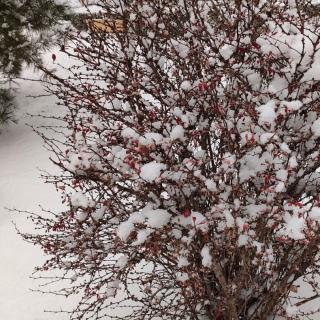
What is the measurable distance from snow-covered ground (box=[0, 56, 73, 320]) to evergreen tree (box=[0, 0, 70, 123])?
950 millimetres

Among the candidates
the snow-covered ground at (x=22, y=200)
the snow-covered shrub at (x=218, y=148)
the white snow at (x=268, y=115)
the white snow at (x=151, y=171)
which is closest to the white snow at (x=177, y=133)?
the snow-covered shrub at (x=218, y=148)

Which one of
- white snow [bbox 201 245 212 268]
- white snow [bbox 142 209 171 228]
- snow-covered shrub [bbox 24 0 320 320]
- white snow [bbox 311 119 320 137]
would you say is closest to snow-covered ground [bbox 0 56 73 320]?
snow-covered shrub [bbox 24 0 320 320]

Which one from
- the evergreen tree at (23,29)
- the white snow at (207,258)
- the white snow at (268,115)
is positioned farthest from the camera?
the evergreen tree at (23,29)

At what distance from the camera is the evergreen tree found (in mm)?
10141

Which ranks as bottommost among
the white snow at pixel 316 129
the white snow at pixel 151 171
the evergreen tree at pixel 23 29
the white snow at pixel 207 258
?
the white snow at pixel 207 258

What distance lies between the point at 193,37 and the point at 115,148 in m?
1.34

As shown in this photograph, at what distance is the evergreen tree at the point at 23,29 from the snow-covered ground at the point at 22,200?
37.4 inches

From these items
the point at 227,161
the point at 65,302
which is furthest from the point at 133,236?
the point at 65,302

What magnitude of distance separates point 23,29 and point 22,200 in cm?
386

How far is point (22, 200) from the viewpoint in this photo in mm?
10125

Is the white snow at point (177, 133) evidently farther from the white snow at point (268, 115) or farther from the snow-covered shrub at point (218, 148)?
the white snow at point (268, 115)

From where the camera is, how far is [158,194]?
4.08 metres

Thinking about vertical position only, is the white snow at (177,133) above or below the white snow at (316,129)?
above

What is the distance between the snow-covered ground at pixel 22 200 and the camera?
7.24 meters
